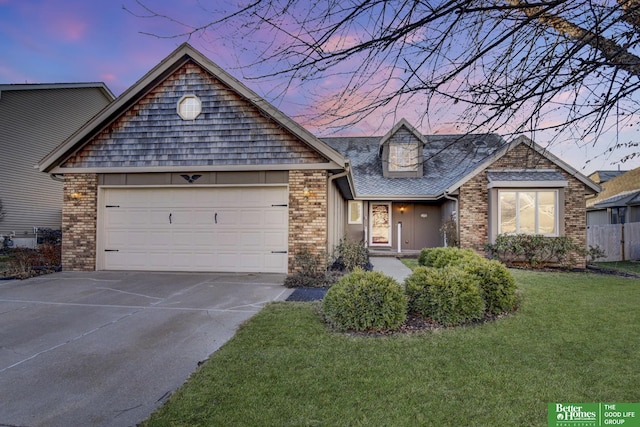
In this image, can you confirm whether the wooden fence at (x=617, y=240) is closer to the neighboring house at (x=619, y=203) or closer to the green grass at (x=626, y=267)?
the green grass at (x=626, y=267)

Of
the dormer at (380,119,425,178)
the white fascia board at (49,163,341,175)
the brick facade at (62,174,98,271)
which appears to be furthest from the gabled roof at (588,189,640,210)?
the brick facade at (62,174,98,271)

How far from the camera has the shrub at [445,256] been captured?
26.6ft

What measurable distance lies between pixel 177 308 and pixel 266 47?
470 centimetres

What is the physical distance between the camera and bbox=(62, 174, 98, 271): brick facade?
9.67 m

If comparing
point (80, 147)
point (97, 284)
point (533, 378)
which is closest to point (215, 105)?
point (80, 147)

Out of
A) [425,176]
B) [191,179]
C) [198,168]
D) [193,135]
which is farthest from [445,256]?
[425,176]

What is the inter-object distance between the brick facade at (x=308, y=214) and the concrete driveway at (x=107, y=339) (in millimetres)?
1216

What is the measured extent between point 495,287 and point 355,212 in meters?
11.2

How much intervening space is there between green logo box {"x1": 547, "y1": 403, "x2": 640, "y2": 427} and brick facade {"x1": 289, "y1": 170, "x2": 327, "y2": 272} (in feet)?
20.5

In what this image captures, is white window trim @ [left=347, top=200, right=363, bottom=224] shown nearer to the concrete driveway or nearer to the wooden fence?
the concrete driveway

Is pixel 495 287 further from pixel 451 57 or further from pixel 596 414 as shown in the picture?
pixel 451 57

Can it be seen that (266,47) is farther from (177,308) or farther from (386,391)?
(177,308)

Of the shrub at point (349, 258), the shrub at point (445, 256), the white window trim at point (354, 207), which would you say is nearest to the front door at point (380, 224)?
the white window trim at point (354, 207)

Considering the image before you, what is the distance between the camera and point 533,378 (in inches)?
136
